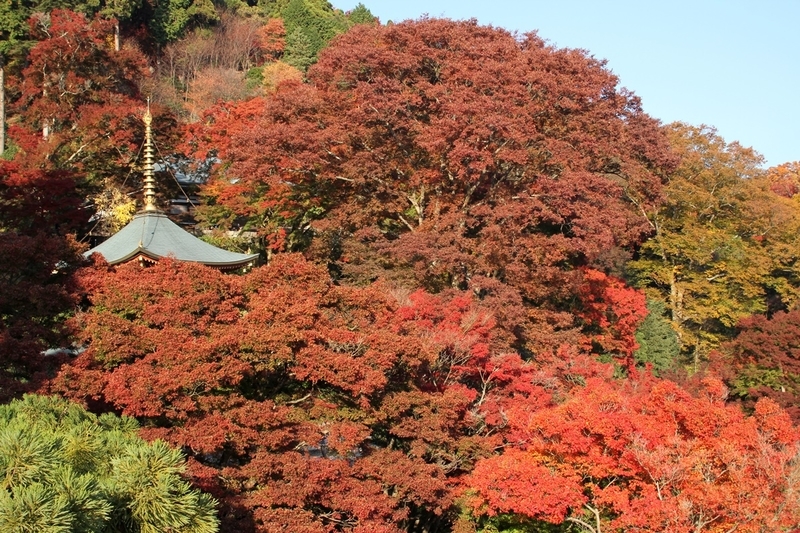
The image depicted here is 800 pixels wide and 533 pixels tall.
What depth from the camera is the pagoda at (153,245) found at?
14.3 m

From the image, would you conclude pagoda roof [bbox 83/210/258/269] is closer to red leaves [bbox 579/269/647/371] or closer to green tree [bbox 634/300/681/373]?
red leaves [bbox 579/269/647/371]

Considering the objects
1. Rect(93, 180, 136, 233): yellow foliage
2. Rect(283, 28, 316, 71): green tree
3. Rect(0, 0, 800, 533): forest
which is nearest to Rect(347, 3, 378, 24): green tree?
Rect(283, 28, 316, 71): green tree

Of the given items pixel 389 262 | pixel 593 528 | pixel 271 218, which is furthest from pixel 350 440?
pixel 271 218

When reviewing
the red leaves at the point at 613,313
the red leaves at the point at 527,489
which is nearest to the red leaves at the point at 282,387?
the red leaves at the point at 527,489

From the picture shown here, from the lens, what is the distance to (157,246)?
48.4ft

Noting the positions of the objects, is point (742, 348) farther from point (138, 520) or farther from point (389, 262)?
point (138, 520)

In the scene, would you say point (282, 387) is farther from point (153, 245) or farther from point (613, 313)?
point (613, 313)

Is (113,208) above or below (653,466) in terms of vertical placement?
above

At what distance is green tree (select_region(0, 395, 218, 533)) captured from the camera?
19.6 ft

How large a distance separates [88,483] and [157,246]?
344 inches

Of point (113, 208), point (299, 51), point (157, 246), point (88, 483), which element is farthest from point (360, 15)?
point (88, 483)

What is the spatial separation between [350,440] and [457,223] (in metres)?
8.94

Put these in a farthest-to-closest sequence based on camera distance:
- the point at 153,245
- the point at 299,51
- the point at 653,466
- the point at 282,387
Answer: the point at 299,51, the point at 153,245, the point at 282,387, the point at 653,466

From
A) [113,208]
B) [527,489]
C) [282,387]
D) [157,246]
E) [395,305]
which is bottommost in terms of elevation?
[527,489]
